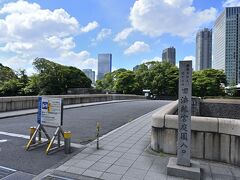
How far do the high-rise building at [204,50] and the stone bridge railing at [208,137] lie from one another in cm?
9351

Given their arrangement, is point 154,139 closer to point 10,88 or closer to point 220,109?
point 220,109

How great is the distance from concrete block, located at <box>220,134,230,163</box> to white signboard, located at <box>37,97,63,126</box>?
14.1 feet

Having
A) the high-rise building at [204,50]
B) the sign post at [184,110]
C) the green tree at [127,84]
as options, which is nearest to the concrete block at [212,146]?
the sign post at [184,110]

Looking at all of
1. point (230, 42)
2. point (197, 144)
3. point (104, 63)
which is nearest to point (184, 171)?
point (197, 144)

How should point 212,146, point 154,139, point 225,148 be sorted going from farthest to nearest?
point 154,139 < point 212,146 < point 225,148

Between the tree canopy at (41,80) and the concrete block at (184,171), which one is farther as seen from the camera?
the tree canopy at (41,80)

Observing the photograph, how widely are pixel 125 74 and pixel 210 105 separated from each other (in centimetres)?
3892

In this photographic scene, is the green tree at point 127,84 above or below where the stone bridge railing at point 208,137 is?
above

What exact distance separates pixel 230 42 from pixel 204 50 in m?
21.3

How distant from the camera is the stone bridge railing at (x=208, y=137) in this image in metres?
5.28

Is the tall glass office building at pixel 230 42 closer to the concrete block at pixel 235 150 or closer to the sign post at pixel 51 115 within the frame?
the concrete block at pixel 235 150

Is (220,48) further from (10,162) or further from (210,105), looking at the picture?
(10,162)

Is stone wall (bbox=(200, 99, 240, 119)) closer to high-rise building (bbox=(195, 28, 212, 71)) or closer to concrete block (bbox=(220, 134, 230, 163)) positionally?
concrete block (bbox=(220, 134, 230, 163))

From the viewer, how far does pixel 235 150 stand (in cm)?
526
